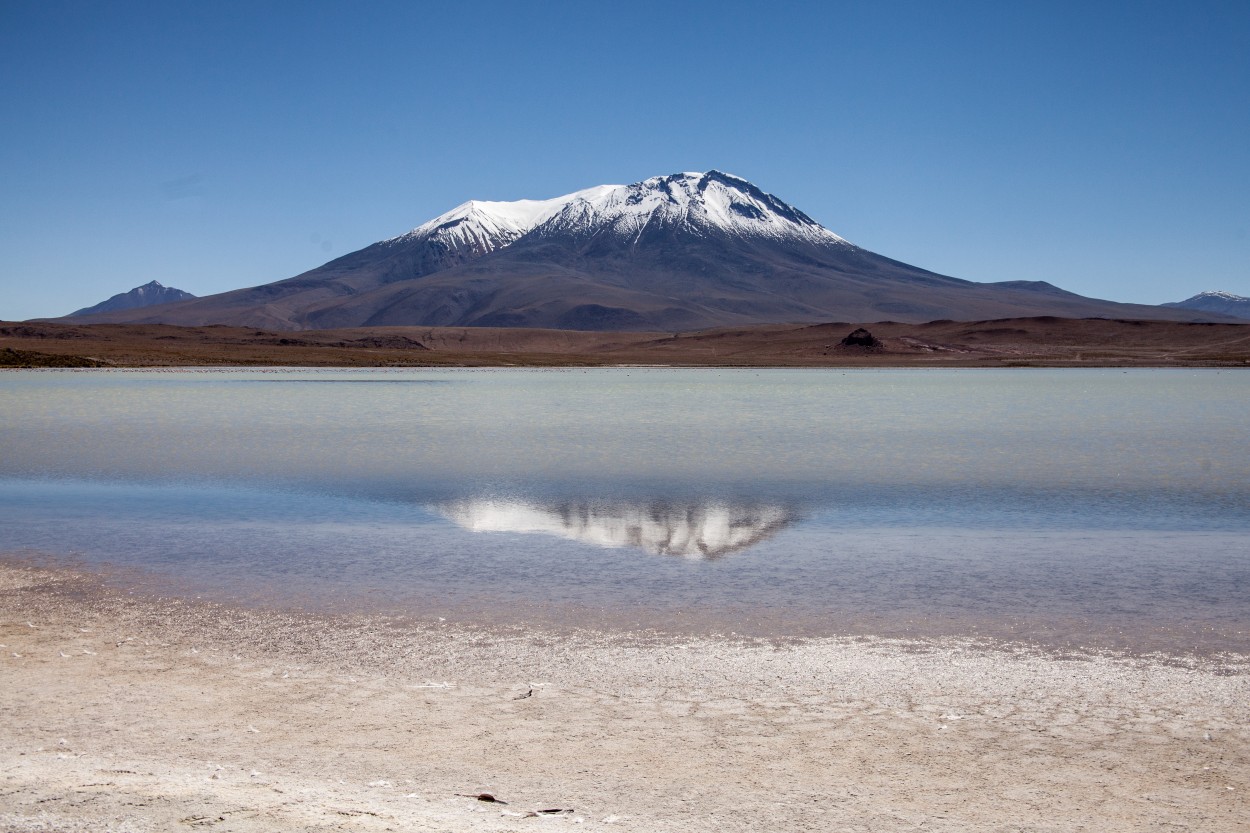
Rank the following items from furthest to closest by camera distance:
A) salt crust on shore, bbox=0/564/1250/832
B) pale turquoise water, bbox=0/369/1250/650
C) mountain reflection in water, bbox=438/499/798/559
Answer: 1. mountain reflection in water, bbox=438/499/798/559
2. pale turquoise water, bbox=0/369/1250/650
3. salt crust on shore, bbox=0/564/1250/832


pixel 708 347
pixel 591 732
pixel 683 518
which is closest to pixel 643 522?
pixel 683 518

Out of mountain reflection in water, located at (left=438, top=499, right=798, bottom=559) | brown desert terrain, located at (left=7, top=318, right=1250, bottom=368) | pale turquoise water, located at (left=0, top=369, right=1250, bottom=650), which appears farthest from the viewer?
brown desert terrain, located at (left=7, top=318, right=1250, bottom=368)

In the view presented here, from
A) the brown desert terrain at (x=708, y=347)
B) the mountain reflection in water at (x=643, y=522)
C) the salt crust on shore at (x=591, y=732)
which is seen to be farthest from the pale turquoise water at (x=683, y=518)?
the brown desert terrain at (x=708, y=347)

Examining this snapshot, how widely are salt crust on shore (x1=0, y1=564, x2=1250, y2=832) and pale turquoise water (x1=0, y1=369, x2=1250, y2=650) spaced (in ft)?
3.26

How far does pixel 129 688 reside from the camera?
650 centimetres

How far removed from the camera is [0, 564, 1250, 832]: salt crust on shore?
15.7 feet

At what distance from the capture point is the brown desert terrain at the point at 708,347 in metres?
88.2

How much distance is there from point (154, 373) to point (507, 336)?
82360 millimetres

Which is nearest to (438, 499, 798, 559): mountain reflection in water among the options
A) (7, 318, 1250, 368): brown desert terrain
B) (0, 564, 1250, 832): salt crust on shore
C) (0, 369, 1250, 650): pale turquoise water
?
(0, 369, 1250, 650): pale turquoise water

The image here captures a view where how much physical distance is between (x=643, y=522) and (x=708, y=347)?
113 metres

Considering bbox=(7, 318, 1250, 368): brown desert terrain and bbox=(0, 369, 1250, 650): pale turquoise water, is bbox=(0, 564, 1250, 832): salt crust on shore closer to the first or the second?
bbox=(0, 369, 1250, 650): pale turquoise water

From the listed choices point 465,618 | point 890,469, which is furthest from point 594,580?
point 890,469

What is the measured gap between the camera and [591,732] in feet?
19.0

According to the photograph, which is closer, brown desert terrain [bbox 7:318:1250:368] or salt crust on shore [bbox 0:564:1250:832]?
salt crust on shore [bbox 0:564:1250:832]
